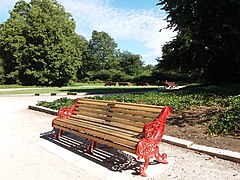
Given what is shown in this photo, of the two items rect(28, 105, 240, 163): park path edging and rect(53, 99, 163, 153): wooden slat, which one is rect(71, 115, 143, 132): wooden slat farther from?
rect(28, 105, 240, 163): park path edging

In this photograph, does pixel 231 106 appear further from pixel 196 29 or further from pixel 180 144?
pixel 196 29

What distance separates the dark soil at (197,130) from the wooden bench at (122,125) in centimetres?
140

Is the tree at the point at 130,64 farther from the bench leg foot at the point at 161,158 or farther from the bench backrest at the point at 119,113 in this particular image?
the bench leg foot at the point at 161,158

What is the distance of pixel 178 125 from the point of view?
655 centimetres

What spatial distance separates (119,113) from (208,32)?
11.4m

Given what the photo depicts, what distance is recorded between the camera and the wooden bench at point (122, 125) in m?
3.91

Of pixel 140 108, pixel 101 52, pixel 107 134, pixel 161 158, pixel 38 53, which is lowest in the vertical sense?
pixel 161 158

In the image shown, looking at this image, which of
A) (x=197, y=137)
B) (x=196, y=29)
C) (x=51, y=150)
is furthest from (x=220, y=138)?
(x=196, y=29)

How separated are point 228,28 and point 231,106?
8336 mm

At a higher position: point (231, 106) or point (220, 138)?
point (231, 106)

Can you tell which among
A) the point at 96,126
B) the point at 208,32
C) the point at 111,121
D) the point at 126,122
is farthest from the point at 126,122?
the point at 208,32

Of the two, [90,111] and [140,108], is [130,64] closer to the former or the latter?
[90,111]

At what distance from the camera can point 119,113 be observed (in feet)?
17.0

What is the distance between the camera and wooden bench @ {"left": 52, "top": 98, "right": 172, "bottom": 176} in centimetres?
391
